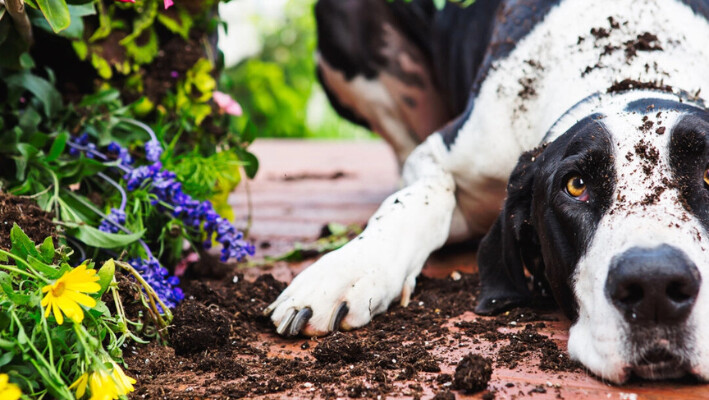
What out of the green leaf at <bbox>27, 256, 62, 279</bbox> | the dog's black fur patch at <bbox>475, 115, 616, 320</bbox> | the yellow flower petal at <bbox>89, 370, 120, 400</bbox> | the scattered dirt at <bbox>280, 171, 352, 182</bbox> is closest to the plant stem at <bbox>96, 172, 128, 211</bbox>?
the green leaf at <bbox>27, 256, 62, 279</bbox>

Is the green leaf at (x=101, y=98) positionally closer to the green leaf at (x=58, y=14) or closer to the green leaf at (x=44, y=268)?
the green leaf at (x=58, y=14)

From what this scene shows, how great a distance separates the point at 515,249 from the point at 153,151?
4.15ft

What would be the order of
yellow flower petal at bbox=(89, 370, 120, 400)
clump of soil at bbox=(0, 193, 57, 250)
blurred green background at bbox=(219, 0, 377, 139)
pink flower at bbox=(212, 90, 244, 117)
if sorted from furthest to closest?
blurred green background at bbox=(219, 0, 377, 139), pink flower at bbox=(212, 90, 244, 117), clump of soil at bbox=(0, 193, 57, 250), yellow flower petal at bbox=(89, 370, 120, 400)

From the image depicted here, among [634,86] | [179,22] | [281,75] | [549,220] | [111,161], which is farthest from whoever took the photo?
[281,75]

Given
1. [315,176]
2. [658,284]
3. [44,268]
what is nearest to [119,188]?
[44,268]

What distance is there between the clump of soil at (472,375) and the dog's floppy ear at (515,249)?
607 mm

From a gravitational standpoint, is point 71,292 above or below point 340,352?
above

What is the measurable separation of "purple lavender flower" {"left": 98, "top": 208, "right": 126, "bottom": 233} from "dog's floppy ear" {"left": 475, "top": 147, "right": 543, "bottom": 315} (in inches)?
45.6

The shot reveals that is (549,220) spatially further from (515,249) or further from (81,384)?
(81,384)

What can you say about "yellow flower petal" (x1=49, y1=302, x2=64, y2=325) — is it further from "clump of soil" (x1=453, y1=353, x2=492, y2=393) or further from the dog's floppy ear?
the dog's floppy ear

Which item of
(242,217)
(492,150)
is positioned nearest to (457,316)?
(492,150)

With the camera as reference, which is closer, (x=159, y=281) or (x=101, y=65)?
(x=159, y=281)

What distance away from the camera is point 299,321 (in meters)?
2.14

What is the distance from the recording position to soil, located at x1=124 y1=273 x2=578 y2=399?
1688 millimetres
